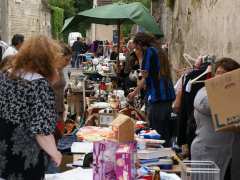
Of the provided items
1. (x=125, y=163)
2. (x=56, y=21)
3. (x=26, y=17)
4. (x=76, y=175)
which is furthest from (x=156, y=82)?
(x=56, y=21)

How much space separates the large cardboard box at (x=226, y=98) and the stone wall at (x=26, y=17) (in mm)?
19648

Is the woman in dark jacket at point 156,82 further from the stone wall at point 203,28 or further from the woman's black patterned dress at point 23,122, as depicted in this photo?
the woman's black patterned dress at point 23,122

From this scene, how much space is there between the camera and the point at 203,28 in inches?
416

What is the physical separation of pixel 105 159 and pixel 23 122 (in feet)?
2.09

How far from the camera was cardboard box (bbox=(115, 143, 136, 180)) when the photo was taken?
377 centimetres

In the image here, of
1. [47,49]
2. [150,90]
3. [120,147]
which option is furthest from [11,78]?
[150,90]

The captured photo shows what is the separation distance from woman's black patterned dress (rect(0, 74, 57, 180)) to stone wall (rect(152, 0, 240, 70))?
380 cm

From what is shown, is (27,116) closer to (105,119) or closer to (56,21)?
(105,119)

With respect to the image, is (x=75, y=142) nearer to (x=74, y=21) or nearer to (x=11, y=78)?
(x=11, y=78)

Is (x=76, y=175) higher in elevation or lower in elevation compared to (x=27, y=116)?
lower

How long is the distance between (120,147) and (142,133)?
194 cm

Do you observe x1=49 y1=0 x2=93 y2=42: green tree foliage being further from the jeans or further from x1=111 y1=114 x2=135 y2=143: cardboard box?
x1=111 y1=114 x2=135 y2=143: cardboard box

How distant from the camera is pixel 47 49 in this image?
431cm

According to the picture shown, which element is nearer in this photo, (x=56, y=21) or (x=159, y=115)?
(x=159, y=115)
